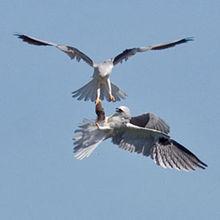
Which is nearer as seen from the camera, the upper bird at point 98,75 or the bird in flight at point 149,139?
the bird in flight at point 149,139

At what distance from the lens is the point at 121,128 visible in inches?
512

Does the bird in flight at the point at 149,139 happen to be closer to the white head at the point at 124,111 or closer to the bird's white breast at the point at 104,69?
the white head at the point at 124,111

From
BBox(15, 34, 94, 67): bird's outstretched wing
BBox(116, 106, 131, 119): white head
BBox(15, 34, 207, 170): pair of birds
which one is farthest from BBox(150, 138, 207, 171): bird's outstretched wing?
BBox(15, 34, 94, 67): bird's outstretched wing

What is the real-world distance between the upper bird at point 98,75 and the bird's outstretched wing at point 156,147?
1.91ft

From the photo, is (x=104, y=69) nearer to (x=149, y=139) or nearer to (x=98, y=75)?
(x=98, y=75)

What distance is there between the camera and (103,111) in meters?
12.6

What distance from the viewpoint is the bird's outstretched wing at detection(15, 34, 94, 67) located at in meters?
13.8

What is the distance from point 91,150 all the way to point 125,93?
1577 millimetres

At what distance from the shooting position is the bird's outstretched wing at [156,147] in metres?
13.1

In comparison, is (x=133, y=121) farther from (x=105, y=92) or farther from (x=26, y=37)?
(x=26, y=37)

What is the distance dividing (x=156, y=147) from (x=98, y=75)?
1.24m

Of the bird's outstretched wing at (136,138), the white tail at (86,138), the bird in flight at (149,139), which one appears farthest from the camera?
the bird's outstretched wing at (136,138)

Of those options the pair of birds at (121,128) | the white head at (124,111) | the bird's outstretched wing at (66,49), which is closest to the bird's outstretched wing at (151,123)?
the pair of birds at (121,128)

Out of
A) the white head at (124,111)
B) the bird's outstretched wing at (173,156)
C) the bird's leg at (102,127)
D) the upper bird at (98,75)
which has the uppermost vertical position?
the upper bird at (98,75)
